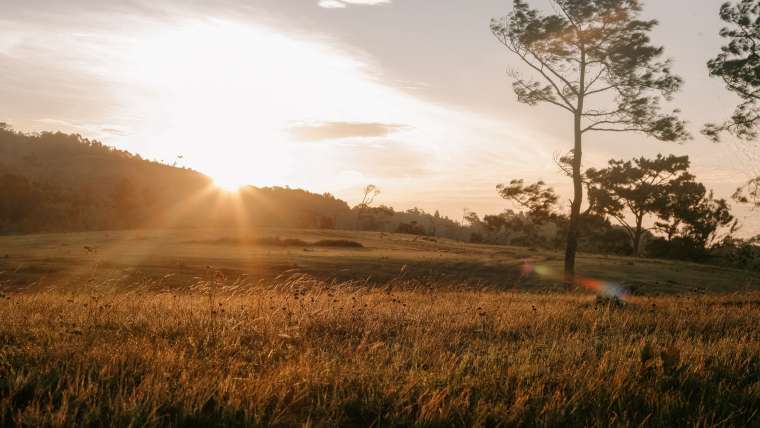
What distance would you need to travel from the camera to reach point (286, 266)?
107ft

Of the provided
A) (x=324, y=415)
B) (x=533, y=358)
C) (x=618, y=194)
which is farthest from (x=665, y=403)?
(x=618, y=194)

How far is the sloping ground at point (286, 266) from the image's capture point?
2630cm

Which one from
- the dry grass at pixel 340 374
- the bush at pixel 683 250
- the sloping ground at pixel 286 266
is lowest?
the sloping ground at pixel 286 266

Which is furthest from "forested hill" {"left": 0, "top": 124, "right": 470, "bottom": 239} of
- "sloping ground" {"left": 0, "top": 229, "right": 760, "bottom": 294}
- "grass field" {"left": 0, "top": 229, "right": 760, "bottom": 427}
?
"grass field" {"left": 0, "top": 229, "right": 760, "bottom": 427}

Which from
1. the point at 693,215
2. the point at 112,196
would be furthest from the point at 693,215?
the point at 112,196

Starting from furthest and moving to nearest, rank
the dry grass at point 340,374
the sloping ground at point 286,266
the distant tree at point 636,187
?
1. the distant tree at point 636,187
2. the sloping ground at point 286,266
3. the dry grass at point 340,374

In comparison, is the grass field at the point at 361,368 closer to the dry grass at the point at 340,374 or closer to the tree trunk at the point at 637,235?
the dry grass at the point at 340,374

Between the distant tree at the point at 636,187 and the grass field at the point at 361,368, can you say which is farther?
the distant tree at the point at 636,187

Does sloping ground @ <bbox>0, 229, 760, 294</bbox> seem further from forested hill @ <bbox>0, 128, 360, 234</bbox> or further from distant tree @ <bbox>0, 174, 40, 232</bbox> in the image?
distant tree @ <bbox>0, 174, 40, 232</bbox>

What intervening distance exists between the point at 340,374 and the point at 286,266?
1086 inches

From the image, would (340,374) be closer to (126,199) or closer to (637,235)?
(637,235)

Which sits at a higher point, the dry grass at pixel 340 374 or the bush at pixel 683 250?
the bush at pixel 683 250

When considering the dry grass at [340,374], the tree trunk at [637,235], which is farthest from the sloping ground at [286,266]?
the tree trunk at [637,235]

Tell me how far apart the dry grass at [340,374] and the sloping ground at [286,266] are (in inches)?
586
